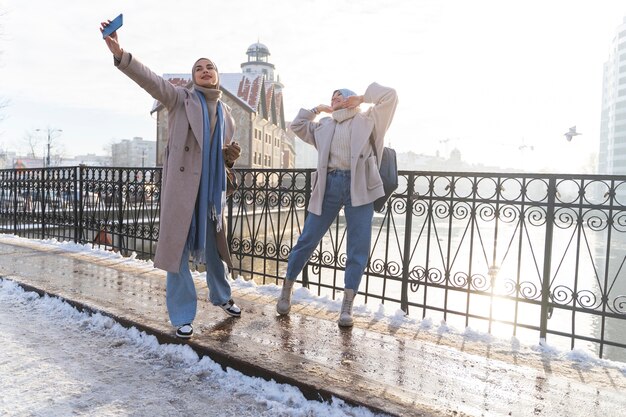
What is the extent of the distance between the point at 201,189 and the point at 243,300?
1395mm

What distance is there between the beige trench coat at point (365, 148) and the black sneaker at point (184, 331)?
1.22 m

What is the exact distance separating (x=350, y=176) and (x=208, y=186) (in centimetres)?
103

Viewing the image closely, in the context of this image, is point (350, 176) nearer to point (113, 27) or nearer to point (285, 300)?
point (285, 300)

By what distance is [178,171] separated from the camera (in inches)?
113

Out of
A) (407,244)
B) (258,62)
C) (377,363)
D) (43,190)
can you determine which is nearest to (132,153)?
(258,62)

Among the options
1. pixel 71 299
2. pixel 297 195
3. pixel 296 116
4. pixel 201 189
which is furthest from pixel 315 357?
pixel 297 195

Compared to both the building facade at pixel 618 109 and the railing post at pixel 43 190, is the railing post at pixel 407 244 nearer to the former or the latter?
the railing post at pixel 43 190

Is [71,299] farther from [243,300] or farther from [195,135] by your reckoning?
[195,135]

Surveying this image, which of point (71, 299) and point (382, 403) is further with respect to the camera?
point (71, 299)

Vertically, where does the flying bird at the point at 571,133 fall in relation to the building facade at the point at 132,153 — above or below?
below

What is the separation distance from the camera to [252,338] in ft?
9.53

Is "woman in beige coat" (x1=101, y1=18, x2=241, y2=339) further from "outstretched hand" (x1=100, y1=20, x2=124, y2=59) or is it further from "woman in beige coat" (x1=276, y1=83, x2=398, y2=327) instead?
"woman in beige coat" (x1=276, y1=83, x2=398, y2=327)

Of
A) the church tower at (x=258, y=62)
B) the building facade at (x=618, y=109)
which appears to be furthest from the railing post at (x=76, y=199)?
the building facade at (x=618, y=109)

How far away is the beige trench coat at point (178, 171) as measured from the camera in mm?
2838
